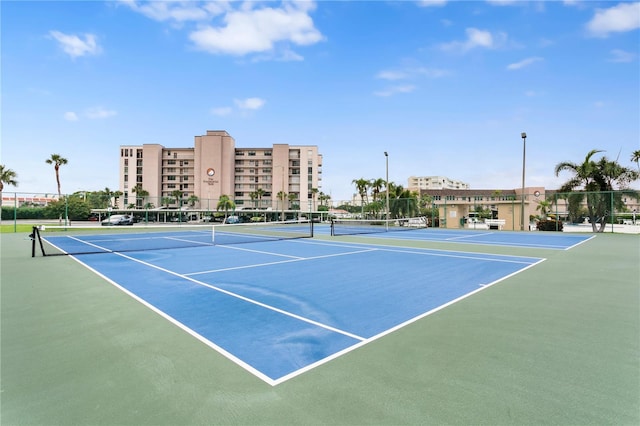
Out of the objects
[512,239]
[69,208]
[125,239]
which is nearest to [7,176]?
[69,208]

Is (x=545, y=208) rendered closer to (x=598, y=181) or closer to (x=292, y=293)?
(x=598, y=181)

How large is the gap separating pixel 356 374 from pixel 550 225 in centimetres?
3171

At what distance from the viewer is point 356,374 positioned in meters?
3.24

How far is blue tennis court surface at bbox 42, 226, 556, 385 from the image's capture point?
400 cm

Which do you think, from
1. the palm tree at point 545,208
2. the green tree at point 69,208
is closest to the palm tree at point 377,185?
the palm tree at point 545,208

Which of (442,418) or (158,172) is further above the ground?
(158,172)

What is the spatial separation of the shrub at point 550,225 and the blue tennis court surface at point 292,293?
20496mm

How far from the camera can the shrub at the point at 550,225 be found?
1090 inches

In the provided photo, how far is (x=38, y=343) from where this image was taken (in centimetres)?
405

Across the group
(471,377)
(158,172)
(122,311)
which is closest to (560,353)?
(471,377)

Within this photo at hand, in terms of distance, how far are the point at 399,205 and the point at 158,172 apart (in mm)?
78804

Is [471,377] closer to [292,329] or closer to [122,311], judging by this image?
[292,329]

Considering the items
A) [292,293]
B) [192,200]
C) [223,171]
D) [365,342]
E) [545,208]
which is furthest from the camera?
[223,171]

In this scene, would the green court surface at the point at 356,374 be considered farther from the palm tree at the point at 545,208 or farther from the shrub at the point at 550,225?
the palm tree at the point at 545,208
